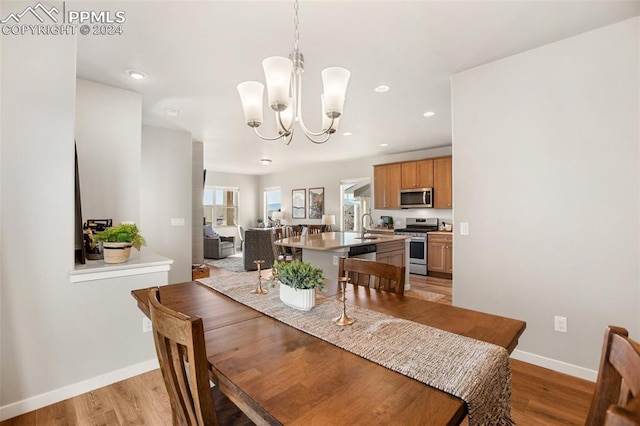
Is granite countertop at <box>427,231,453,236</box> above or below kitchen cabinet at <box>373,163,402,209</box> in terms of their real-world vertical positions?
below

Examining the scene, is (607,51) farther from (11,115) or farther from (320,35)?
(11,115)

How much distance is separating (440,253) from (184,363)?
5.52 m

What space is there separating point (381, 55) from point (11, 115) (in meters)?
2.61

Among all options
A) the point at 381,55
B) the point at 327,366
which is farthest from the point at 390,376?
the point at 381,55

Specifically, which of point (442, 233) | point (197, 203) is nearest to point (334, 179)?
point (442, 233)

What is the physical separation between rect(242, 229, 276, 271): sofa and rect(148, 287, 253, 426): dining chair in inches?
211

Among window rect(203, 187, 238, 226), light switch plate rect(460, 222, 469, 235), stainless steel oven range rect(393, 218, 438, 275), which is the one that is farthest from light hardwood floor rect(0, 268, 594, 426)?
window rect(203, 187, 238, 226)

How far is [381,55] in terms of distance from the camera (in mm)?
2545

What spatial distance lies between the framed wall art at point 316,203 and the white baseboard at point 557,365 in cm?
648

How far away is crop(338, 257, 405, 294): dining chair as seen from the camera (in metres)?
A: 1.83

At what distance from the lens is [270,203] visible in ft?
35.4

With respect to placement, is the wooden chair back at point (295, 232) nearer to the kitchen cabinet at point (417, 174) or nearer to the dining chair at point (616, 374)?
the kitchen cabinet at point (417, 174)

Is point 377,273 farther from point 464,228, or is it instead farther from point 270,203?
point 270,203

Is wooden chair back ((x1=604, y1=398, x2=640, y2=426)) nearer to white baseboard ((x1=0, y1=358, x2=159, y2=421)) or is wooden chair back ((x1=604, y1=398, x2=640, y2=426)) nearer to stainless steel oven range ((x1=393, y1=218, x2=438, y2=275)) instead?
white baseboard ((x1=0, y1=358, x2=159, y2=421))
